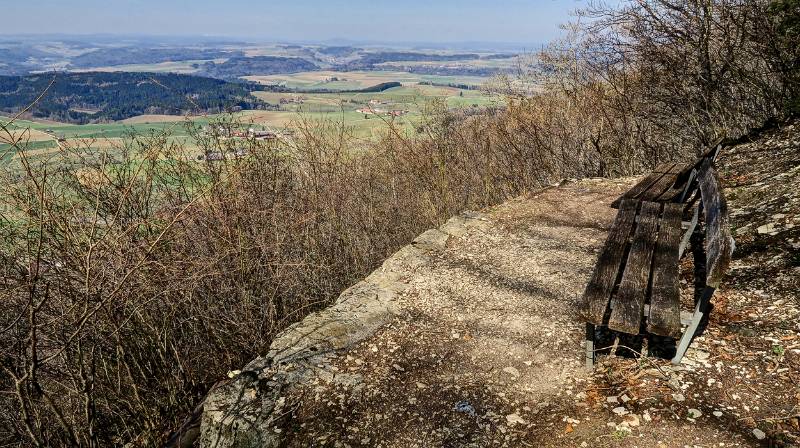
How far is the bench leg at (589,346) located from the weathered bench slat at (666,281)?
0.32 m

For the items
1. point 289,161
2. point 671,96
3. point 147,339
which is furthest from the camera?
point 671,96

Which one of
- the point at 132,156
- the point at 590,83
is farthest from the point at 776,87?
the point at 132,156

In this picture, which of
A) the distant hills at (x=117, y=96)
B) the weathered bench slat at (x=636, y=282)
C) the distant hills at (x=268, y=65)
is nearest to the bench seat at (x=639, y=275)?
the weathered bench slat at (x=636, y=282)

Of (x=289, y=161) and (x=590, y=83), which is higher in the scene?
(x=590, y=83)

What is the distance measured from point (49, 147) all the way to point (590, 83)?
25.9 feet

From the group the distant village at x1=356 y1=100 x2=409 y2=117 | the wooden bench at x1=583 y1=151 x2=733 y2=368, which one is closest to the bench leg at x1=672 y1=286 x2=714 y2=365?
the wooden bench at x1=583 y1=151 x2=733 y2=368

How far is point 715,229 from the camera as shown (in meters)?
2.69

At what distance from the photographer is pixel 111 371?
331 cm

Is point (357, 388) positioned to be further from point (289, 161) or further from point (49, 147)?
point (289, 161)

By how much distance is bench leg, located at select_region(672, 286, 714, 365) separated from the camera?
2373 millimetres

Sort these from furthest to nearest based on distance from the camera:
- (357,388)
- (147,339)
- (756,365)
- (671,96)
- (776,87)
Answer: (671,96) → (776,87) → (147,339) → (357,388) → (756,365)

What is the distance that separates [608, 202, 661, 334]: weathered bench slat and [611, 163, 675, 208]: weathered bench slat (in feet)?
2.25

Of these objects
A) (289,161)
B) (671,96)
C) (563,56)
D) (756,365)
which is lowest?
(756,365)

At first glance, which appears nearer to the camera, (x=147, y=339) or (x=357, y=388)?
(x=357, y=388)
